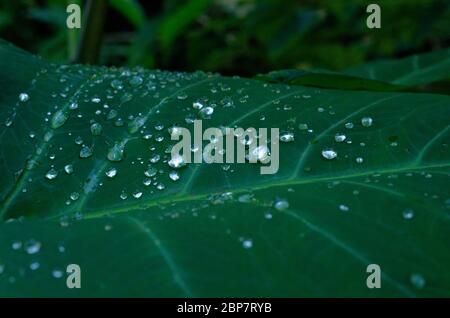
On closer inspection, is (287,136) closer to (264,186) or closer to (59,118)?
(264,186)

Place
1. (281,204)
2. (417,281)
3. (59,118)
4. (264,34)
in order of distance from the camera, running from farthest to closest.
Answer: (264,34)
(59,118)
(281,204)
(417,281)

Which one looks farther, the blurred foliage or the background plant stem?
the blurred foliage

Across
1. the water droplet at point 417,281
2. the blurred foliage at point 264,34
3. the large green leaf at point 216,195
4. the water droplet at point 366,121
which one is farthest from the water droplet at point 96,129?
the blurred foliage at point 264,34

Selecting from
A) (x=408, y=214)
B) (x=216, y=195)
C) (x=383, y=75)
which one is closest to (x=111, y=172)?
(x=216, y=195)

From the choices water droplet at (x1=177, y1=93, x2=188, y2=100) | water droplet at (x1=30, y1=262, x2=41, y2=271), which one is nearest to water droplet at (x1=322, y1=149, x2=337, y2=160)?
water droplet at (x1=177, y1=93, x2=188, y2=100)

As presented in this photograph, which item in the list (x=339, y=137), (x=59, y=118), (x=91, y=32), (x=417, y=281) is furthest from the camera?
(x=91, y=32)

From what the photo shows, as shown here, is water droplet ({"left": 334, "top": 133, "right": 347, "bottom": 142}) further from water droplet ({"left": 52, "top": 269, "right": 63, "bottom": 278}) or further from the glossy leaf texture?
water droplet ({"left": 52, "top": 269, "right": 63, "bottom": 278})
